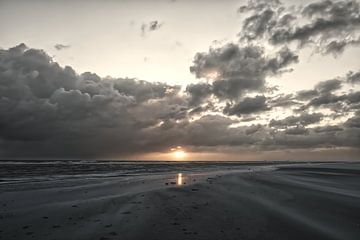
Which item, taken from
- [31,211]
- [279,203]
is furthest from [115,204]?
[279,203]

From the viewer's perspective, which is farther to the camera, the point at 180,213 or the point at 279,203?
the point at 279,203

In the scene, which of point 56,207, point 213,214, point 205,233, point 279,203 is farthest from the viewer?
point 279,203

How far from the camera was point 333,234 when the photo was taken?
11578 mm

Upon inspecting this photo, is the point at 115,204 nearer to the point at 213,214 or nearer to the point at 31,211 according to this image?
the point at 31,211

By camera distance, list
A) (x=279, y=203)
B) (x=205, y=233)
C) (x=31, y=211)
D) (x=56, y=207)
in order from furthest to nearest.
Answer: (x=279, y=203) → (x=56, y=207) → (x=31, y=211) → (x=205, y=233)

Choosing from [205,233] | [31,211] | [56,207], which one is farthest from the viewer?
[56,207]

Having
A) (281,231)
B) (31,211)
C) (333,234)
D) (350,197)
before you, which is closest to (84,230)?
(31,211)

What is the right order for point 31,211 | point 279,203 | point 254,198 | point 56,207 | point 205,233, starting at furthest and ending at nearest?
point 254,198 → point 279,203 → point 56,207 → point 31,211 → point 205,233

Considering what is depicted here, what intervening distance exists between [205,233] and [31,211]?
30.6 feet

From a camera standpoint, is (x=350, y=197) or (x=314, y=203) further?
(x=350, y=197)

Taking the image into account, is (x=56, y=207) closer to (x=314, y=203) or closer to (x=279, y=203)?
(x=279, y=203)

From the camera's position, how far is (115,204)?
57.9 feet

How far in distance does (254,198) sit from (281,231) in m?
8.37

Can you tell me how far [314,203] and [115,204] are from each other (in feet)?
36.7
